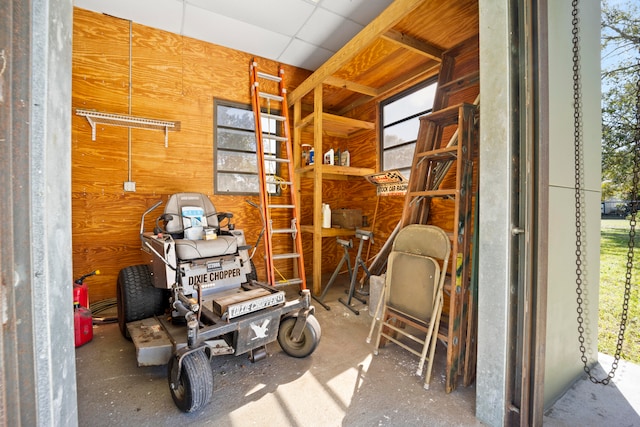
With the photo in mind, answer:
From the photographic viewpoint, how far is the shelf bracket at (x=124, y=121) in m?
2.67

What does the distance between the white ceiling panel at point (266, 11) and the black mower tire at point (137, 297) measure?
261 centimetres

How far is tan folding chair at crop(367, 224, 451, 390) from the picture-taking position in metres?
1.75

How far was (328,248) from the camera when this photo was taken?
4098 mm

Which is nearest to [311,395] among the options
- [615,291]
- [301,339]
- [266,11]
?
[301,339]

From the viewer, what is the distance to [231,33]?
3115 mm

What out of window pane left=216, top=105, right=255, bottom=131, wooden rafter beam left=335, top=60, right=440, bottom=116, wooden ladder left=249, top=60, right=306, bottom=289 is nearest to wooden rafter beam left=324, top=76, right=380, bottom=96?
wooden rafter beam left=335, top=60, right=440, bottom=116

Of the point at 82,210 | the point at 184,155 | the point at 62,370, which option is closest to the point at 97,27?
the point at 184,155

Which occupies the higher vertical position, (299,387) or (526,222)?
(526,222)

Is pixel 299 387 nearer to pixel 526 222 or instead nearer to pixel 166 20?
pixel 526 222

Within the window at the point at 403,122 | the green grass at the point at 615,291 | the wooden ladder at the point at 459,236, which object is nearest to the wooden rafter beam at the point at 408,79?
the window at the point at 403,122

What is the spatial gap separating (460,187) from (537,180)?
466 mm

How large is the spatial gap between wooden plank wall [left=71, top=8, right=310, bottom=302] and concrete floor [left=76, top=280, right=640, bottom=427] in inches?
46.5

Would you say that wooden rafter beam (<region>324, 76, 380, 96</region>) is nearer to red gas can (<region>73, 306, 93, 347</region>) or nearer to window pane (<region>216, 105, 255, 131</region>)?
window pane (<region>216, 105, 255, 131</region>)

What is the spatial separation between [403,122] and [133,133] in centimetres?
306
